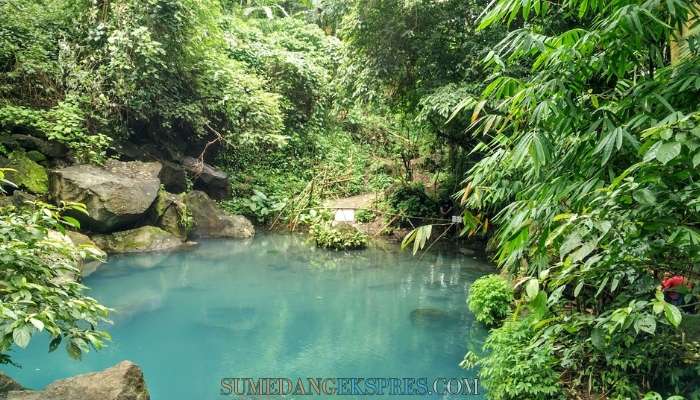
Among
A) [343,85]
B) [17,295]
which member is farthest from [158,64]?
[17,295]

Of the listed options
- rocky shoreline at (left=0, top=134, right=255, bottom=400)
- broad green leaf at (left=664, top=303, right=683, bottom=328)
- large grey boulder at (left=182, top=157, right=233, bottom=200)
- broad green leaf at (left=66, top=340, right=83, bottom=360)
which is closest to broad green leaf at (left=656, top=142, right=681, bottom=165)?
broad green leaf at (left=664, top=303, right=683, bottom=328)

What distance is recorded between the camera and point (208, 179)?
513 inches

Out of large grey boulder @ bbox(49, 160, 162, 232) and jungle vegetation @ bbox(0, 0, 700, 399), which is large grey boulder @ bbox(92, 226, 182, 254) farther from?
jungle vegetation @ bbox(0, 0, 700, 399)

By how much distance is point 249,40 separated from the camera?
1516cm

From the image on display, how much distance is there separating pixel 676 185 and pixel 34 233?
2686mm

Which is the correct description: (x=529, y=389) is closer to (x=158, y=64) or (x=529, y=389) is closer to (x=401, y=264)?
(x=401, y=264)

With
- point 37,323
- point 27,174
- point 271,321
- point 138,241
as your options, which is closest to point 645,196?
point 37,323

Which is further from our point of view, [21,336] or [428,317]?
[428,317]

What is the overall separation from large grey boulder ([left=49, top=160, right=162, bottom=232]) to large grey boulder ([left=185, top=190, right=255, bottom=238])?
5.34 feet

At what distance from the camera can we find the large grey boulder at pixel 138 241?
30.1ft

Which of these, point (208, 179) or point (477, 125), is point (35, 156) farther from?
point (477, 125)

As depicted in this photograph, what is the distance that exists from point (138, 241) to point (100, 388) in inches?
284

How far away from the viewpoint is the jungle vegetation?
146cm

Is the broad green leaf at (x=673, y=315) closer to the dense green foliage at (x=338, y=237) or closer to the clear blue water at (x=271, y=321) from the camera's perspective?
the clear blue water at (x=271, y=321)
